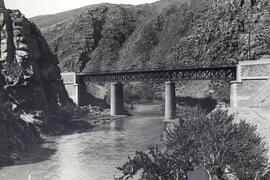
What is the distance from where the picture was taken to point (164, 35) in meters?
143

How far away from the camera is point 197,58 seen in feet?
404

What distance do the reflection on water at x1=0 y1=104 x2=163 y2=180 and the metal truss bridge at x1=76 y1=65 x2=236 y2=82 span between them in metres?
10.2

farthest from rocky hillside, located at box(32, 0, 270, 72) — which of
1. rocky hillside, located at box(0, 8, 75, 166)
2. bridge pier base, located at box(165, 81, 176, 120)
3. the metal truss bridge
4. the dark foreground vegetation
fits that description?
the dark foreground vegetation

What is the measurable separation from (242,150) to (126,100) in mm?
91619

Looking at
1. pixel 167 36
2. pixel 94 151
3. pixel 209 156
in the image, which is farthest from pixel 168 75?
pixel 209 156

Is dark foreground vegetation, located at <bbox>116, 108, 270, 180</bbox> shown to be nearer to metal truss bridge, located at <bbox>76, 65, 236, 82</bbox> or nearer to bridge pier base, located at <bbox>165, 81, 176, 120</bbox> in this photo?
metal truss bridge, located at <bbox>76, 65, 236, 82</bbox>

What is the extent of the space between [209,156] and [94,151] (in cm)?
3095

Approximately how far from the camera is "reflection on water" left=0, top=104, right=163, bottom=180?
45.8 meters

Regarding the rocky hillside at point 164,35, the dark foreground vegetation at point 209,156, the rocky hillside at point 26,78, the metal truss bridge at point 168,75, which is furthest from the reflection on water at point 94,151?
the rocky hillside at point 164,35

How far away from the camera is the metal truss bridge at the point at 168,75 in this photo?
83.3 meters

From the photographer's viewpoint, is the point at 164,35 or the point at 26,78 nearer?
the point at 26,78

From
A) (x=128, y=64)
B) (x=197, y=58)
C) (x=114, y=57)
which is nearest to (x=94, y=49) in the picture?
(x=114, y=57)

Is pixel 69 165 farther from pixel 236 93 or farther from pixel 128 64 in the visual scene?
pixel 128 64

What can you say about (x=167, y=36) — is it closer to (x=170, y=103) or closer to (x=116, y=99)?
(x=116, y=99)
